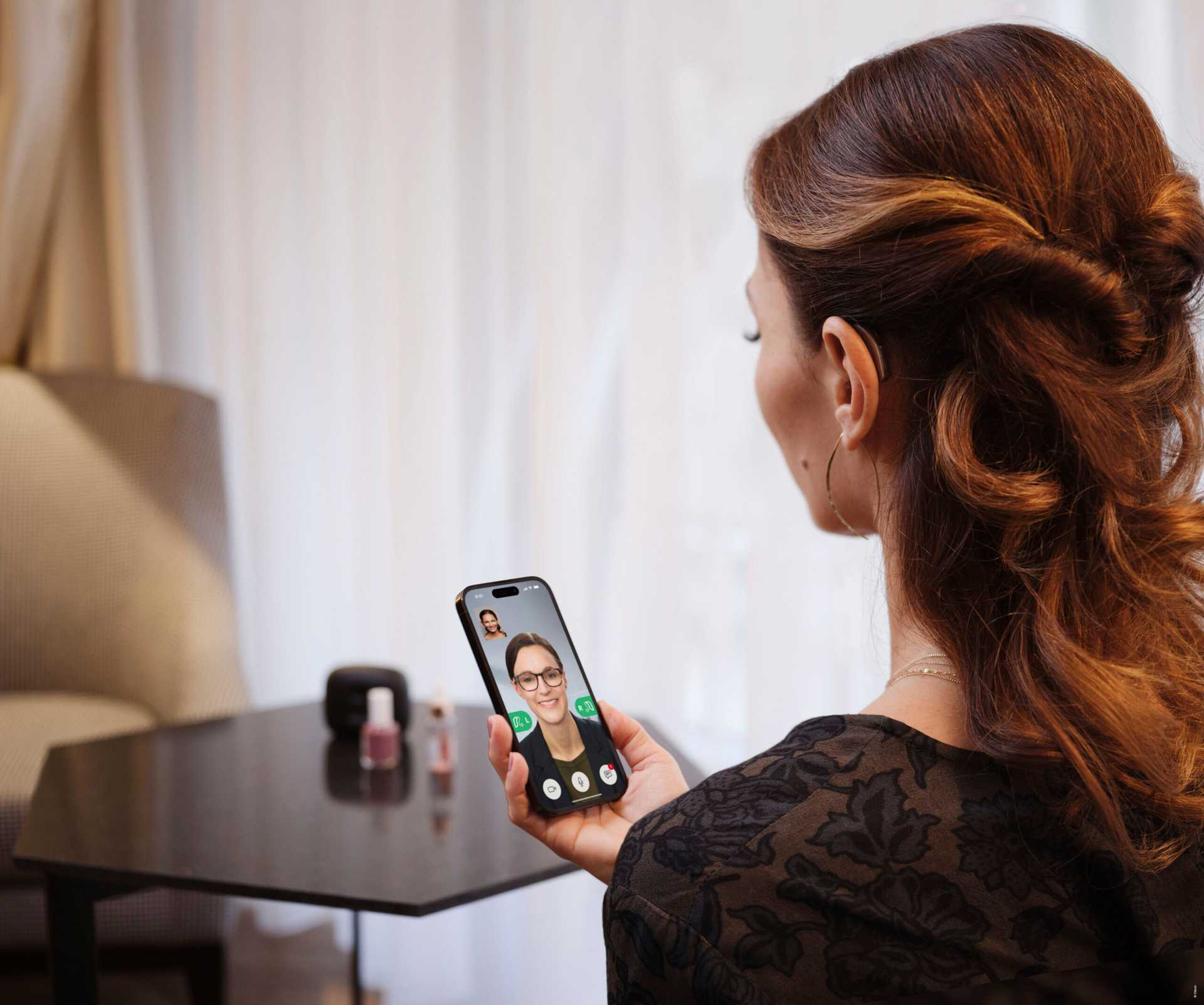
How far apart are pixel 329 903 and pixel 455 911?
112 centimetres

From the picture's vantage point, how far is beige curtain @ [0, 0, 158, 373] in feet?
6.87

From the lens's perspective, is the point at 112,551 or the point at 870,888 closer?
the point at 870,888

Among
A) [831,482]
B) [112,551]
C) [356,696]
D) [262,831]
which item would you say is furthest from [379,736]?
[112,551]

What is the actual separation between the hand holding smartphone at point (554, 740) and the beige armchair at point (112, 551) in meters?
1.01

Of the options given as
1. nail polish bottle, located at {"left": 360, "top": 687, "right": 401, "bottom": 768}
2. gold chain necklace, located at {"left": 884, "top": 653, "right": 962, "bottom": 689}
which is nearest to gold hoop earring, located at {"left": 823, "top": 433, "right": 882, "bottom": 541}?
gold chain necklace, located at {"left": 884, "top": 653, "right": 962, "bottom": 689}

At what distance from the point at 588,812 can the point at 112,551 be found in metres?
1.48

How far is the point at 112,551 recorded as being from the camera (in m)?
1.99

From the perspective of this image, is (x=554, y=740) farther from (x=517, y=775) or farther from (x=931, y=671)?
(x=931, y=671)

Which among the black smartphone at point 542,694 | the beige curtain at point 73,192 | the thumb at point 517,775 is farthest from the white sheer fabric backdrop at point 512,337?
the thumb at point 517,775

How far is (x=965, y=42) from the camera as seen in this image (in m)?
0.66

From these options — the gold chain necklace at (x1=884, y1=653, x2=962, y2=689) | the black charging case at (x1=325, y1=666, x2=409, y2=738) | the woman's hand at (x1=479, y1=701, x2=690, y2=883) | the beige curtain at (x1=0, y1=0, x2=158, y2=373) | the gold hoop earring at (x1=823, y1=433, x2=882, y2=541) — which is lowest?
the black charging case at (x1=325, y1=666, x2=409, y2=738)

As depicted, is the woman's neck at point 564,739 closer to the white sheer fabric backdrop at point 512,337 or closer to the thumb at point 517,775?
the thumb at point 517,775

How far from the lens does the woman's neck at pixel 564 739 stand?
2.71ft

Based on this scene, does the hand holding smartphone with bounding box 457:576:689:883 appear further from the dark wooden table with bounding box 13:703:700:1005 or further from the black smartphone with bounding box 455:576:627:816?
the dark wooden table with bounding box 13:703:700:1005
